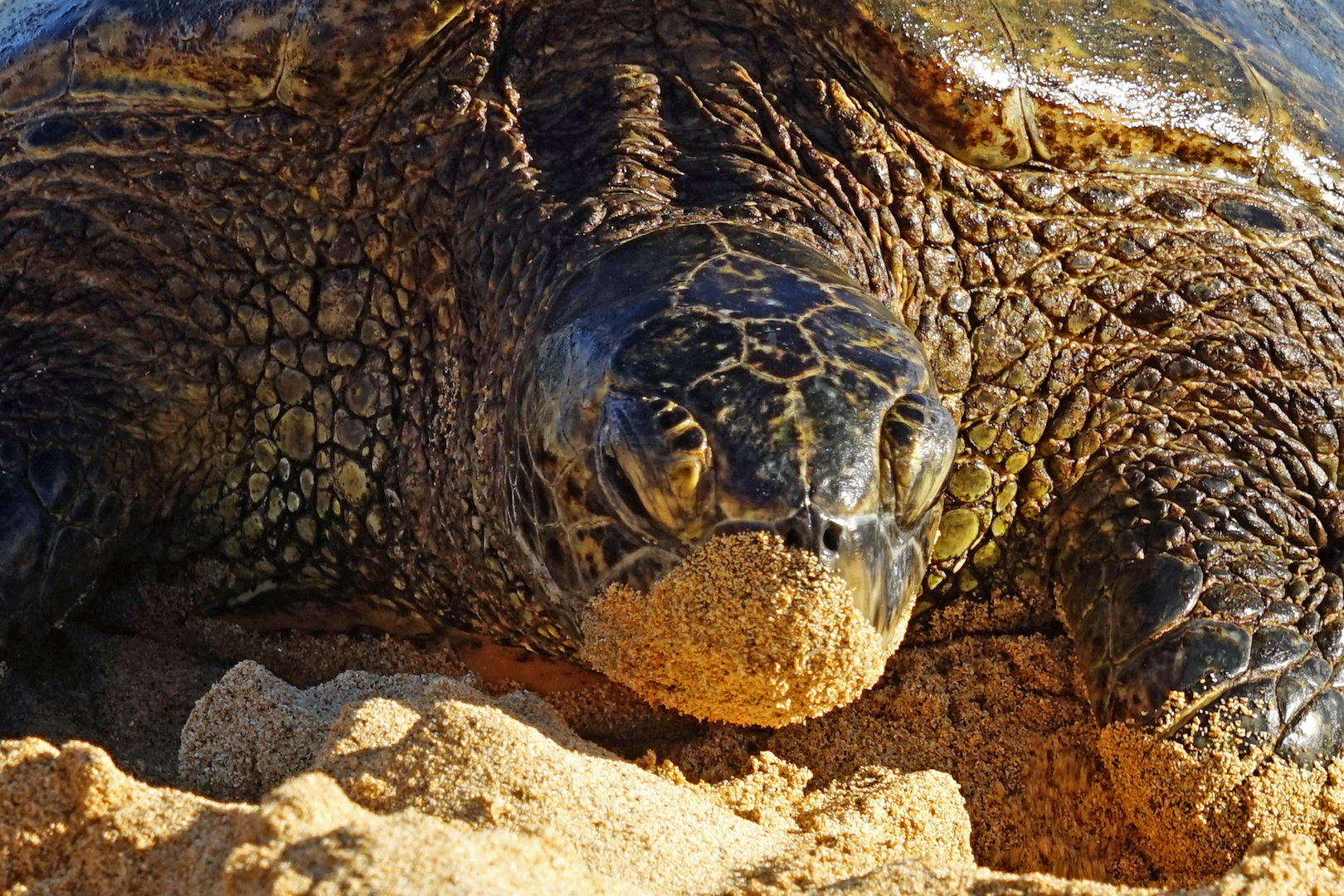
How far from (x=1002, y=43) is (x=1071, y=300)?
0.70 m

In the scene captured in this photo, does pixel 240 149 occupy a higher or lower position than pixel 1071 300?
higher

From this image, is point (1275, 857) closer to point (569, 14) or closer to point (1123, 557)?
point (1123, 557)

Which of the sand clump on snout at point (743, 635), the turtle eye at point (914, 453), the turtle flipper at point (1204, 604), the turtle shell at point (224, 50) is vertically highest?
the turtle shell at point (224, 50)

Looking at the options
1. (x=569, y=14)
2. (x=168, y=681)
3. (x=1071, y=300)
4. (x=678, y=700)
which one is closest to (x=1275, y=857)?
(x=678, y=700)

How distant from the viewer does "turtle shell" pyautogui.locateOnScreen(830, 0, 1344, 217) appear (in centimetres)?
345

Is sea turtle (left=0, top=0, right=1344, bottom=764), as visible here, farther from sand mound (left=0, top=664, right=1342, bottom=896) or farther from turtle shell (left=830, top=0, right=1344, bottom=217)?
sand mound (left=0, top=664, right=1342, bottom=896)

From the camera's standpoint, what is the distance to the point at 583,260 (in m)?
3.05

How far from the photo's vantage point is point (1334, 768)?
269cm

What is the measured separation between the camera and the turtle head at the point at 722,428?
2393 mm

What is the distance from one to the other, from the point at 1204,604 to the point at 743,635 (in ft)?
3.88

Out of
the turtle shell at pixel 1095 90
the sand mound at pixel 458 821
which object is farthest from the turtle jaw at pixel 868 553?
the turtle shell at pixel 1095 90

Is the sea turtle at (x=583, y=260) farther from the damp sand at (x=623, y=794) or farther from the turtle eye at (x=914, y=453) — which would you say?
the turtle eye at (x=914, y=453)

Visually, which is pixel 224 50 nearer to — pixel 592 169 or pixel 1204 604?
pixel 592 169

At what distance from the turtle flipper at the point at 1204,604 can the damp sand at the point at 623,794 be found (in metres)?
0.09
